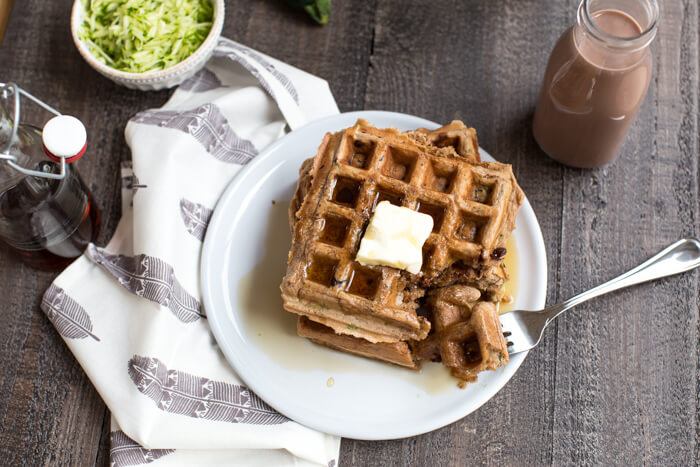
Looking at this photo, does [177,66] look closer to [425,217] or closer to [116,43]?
[116,43]

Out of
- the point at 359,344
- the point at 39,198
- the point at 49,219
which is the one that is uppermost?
the point at 39,198

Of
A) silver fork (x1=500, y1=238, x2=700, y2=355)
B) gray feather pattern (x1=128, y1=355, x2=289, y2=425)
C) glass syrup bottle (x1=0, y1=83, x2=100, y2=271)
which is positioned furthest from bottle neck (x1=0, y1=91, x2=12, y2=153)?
silver fork (x1=500, y1=238, x2=700, y2=355)

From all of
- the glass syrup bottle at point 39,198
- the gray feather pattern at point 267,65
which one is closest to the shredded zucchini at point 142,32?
the gray feather pattern at point 267,65

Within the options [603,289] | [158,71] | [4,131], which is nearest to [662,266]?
[603,289]

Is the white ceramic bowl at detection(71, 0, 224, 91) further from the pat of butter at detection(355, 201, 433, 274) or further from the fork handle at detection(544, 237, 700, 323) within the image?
the fork handle at detection(544, 237, 700, 323)

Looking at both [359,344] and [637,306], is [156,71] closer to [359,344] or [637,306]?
[359,344]

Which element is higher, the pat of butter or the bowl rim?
the bowl rim

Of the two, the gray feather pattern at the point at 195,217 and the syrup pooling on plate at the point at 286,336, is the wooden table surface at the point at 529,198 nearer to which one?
the syrup pooling on plate at the point at 286,336
